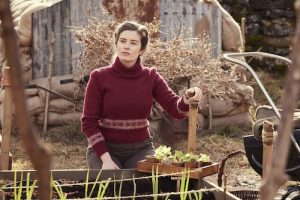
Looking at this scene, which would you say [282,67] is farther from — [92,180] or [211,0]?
[92,180]

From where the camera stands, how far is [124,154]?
165 inches

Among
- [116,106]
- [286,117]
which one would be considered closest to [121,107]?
[116,106]

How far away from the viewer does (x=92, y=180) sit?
348 cm

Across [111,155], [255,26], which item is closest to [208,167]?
[111,155]

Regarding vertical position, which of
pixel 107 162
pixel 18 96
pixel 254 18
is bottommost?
pixel 107 162

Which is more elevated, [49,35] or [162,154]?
[49,35]

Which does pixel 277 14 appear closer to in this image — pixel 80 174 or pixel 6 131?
pixel 6 131

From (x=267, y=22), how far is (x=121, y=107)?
321 inches

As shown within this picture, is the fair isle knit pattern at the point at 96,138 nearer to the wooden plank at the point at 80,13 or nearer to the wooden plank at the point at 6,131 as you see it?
the wooden plank at the point at 6,131

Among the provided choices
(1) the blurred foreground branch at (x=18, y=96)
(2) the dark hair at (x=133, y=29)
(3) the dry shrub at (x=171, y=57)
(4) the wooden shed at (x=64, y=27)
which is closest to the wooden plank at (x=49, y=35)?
(4) the wooden shed at (x=64, y=27)

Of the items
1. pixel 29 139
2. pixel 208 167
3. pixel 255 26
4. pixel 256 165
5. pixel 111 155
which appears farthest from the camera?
pixel 255 26

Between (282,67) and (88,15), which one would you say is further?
(282,67)

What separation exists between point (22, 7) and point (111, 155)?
558cm

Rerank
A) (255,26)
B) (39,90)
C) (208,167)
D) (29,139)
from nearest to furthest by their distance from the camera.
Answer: (29,139) → (208,167) → (39,90) → (255,26)
